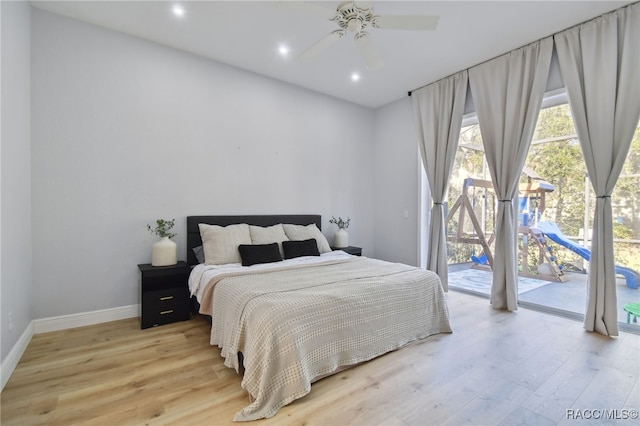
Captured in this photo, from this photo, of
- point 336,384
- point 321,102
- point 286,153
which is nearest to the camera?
point 336,384

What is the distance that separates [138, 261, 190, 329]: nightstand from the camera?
291 centimetres

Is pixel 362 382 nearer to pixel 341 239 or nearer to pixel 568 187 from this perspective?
pixel 341 239

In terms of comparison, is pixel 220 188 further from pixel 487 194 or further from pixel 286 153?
pixel 487 194

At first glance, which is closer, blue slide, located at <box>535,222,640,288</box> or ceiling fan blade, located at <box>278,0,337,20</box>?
ceiling fan blade, located at <box>278,0,337,20</box>

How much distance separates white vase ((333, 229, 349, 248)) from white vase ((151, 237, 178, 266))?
2.36 m

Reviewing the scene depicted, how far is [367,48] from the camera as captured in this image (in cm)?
252

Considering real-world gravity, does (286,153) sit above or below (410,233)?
above

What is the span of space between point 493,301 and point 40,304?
483cm

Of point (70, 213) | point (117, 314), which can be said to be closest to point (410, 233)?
point (117, 314)

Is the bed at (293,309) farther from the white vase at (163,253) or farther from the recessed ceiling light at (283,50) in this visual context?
the recessed ceiling light at (283,50)

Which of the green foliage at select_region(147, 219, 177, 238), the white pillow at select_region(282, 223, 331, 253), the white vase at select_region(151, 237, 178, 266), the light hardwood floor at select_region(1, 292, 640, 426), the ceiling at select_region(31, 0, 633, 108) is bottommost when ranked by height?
the light hardwood floor at select_region(1, 292, 640, 426)

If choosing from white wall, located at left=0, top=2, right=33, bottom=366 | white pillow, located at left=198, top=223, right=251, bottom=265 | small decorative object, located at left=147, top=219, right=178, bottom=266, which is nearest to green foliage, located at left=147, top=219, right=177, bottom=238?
small decorative object, located at left=147, top=219, right=178, bottom=266

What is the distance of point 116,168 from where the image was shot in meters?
3.10

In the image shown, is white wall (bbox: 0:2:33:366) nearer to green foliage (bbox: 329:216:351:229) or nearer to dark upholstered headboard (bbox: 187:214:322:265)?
dark upholstered headboard (bbox: 187:214:322:265)
